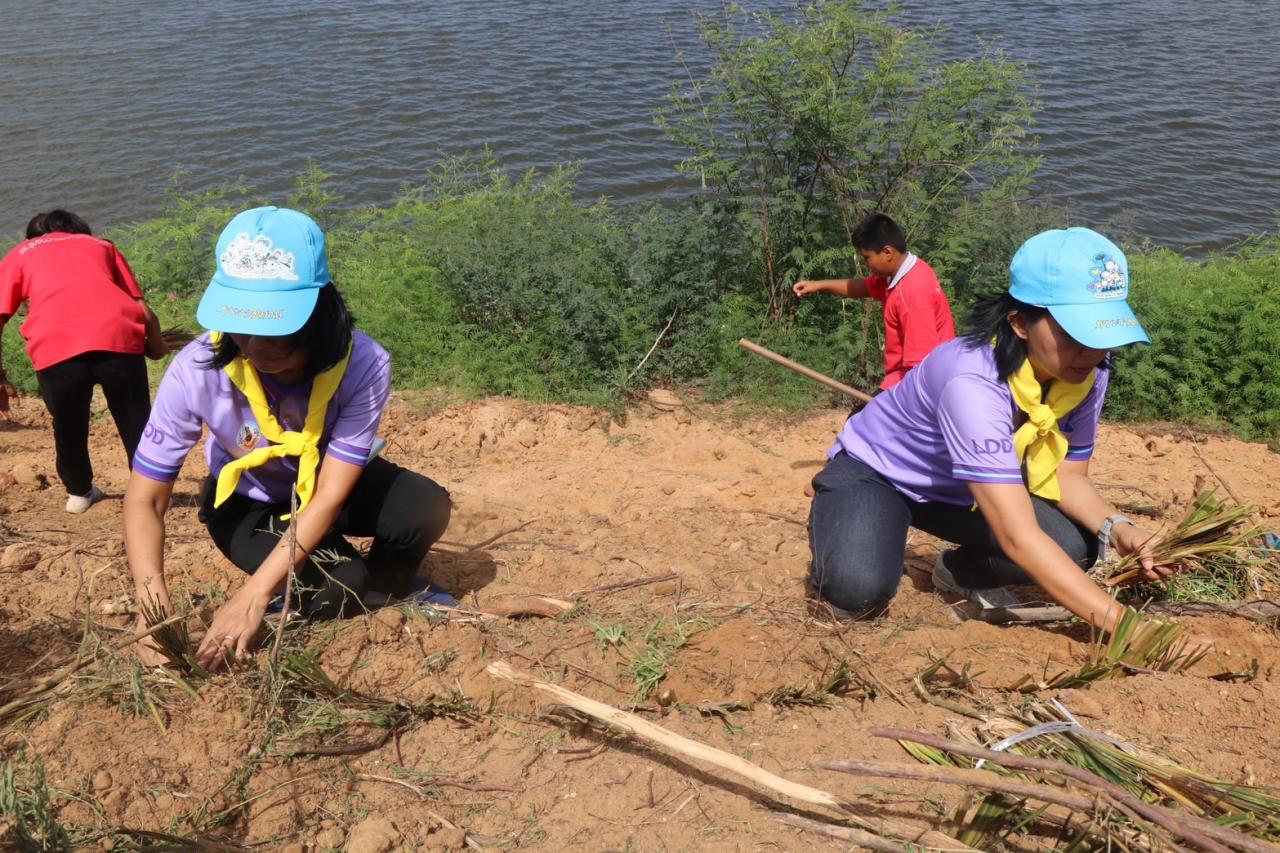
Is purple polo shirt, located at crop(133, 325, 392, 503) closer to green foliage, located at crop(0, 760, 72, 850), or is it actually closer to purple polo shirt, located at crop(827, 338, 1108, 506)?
green foliage, located at crop(0, 760, 72, 850)

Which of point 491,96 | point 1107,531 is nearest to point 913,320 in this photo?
point 1107,531

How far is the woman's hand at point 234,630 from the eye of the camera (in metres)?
2.57

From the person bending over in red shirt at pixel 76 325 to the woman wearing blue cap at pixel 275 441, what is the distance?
166 centimetres

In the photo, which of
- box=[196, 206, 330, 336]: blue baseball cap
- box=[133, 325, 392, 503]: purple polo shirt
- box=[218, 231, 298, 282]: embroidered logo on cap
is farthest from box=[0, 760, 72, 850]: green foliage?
box=[218, 231, 298, 282]: embroidered logo on cap

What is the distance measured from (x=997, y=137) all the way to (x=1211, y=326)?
1696 mm

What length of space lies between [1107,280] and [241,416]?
2472mm

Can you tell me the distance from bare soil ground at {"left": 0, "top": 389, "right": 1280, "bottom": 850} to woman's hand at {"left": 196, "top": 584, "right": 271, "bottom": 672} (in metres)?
0.06

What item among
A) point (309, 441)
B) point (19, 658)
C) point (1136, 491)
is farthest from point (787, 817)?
point (1136, 491)

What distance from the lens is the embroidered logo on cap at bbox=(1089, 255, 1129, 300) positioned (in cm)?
271

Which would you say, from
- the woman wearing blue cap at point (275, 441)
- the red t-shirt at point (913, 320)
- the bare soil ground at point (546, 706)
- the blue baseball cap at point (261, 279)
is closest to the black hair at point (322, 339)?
the woman wearing blue cap at point (275, 441)

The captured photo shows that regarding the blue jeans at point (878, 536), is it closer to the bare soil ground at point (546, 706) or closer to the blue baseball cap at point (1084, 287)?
the bare soil ground at point (546, 706)

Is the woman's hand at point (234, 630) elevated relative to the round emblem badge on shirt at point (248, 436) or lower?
lower

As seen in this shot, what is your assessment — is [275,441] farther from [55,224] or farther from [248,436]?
[55,224]

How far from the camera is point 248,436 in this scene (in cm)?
295
